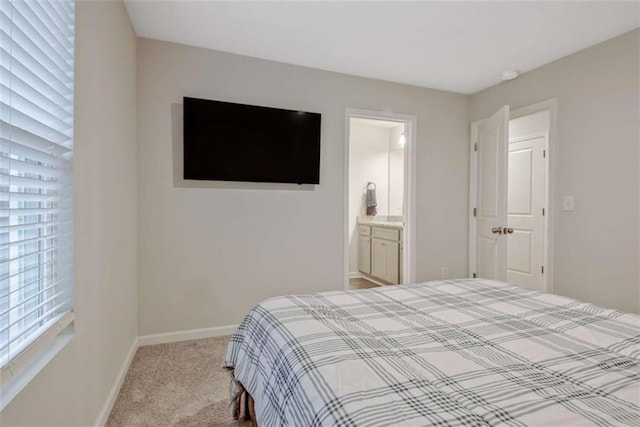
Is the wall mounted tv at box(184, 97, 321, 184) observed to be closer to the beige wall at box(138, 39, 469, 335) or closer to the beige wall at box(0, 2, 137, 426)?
the beige wall at box(138, 39, 469, 335)

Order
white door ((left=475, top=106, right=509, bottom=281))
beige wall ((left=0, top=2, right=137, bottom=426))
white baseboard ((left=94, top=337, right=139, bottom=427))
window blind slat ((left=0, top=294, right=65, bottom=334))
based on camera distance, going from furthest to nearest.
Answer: white door ((left=475, top=106, right=509, bottom=281)) < white baseboard ((left=94, top=337, right=139, bottom=427)) < beige wall ((left=0, top=2, right=137, bottom=426)) < window blind slat ((left=0, top=294, right=65, bottom=334))

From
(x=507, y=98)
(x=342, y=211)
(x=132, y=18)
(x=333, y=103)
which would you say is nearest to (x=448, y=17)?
(x=333, y=103)

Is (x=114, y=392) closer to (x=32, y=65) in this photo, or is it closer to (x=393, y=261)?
(x=32, y=65)

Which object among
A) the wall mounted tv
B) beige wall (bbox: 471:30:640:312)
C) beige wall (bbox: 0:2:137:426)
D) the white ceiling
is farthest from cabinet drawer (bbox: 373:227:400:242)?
beige wall (bbox: 0:2:137:426)

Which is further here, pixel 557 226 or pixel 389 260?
pixel 389 260

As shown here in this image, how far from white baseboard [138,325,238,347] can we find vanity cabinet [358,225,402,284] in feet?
7.20

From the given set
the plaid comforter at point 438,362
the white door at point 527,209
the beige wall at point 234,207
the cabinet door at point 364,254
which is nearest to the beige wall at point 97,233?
the beige wall at point 234,207

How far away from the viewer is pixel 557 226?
2.89m

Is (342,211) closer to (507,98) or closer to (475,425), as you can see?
(507,98)

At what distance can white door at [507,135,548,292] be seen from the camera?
374 centimetres

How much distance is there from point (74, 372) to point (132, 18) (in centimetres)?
225

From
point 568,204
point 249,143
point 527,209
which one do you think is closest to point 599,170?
point 568,204

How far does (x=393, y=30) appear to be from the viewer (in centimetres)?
245

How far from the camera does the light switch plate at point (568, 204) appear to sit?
2779 millimetres
